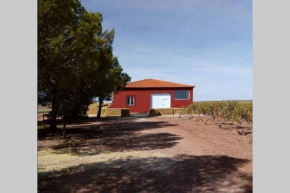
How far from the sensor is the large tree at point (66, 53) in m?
7.72

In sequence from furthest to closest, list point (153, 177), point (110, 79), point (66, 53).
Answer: point (110, 79)
point (66, 53)
point (153, 177)

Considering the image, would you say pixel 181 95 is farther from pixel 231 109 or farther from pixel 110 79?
pixel 231 109

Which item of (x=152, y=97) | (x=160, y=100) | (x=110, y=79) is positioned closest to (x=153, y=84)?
(x=152, y=97)

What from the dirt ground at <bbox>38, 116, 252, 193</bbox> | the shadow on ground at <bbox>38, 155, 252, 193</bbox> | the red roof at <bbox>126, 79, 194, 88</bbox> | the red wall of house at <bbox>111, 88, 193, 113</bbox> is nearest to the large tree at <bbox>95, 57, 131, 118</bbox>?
the red wall of house at <bbox>111, 88, 193, 113</bbox>

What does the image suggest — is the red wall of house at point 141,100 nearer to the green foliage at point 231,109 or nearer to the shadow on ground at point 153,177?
the green foliage at point 231,109

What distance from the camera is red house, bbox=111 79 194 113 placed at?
32156 mm

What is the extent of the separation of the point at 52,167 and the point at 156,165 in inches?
103

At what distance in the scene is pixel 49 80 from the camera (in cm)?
1012

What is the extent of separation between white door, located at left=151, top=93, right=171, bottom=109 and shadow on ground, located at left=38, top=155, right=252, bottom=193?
24881 millimetres

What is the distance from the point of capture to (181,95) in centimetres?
3244

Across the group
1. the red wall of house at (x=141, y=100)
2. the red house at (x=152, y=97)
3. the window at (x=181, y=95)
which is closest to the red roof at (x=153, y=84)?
the red house at (x=152, y=97)

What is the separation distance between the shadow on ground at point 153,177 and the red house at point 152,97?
24732 mm

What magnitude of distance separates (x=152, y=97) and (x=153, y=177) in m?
26.6
